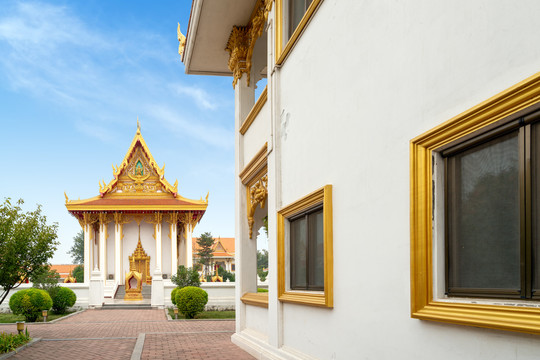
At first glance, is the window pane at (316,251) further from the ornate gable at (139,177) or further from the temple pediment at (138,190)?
the ornate gable at (139,177)

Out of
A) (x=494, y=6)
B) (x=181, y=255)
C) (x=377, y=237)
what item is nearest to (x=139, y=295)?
(x=181, y=255)

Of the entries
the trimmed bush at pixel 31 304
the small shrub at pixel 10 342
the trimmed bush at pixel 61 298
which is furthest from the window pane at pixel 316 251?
the trimmed bush at pixel 61 298

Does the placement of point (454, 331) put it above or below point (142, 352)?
above

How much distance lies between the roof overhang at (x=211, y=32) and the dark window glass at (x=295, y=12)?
2.50m

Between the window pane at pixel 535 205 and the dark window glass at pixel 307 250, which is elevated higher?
the window pane at pixel 535 205

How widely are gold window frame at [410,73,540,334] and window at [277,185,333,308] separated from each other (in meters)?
2.06

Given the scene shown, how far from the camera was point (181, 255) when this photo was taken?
1553 inches

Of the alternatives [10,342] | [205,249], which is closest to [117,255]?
[10,342]

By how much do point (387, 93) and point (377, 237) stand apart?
1.21 m

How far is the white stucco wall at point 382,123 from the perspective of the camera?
3609 millimetres

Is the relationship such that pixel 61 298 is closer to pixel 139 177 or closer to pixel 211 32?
pixel 139 177

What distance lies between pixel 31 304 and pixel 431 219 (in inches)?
749

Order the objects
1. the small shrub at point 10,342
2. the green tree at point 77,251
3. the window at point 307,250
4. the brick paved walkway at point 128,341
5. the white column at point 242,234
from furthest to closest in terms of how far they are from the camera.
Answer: the green tree at point 77,251 < the white column at point 242,234 < the small shrub at point 10,342 < the brick paved walkway at point 128,341 < the window at point 307,250

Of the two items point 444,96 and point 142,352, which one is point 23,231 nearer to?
point 142,352
